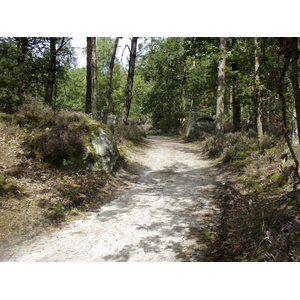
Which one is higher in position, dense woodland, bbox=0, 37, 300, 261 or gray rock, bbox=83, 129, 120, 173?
dense woodland, bbox=0, 37, 300, 261

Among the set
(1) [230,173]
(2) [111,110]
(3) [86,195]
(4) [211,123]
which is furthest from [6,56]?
(2) [111,110]

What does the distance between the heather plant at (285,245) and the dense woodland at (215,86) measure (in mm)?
23

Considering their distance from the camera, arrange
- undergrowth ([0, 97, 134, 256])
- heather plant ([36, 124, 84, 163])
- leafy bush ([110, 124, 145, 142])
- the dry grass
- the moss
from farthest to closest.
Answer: leafy bush ([110, 124, 145, 142])
the moss
heather plant ([36, 124, 84, 163])
undergrowth ([0, 97, 134, 256])
the dry grass

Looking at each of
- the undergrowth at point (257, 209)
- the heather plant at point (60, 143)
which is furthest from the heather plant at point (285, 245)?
the heather plant at point (60, 143)

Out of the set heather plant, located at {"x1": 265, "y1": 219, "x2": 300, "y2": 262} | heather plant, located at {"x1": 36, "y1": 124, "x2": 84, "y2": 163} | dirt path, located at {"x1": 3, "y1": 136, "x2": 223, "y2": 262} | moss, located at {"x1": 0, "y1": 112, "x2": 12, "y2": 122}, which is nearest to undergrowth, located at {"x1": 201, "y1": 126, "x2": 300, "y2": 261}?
heather plant, located at {"x1": 265, "y1": 219, "x2": 300, "y2": 262}

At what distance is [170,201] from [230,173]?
317cm

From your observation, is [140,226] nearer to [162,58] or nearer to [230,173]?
[230,173]

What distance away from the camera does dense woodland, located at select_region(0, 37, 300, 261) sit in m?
2.89

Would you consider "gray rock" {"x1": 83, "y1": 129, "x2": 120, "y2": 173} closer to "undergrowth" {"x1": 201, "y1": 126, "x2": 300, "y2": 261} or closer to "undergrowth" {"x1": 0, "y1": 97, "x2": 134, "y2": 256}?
"undergrowth" {"x1": 0, "y1": 97, "x2": 134, "y2": 256}

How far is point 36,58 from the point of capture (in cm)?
1526

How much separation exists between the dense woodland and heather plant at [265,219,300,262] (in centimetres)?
2

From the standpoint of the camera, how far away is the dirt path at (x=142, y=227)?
4.09 m

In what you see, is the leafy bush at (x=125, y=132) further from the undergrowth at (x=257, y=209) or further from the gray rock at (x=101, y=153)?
the undergrowth at (x=257, y=209)

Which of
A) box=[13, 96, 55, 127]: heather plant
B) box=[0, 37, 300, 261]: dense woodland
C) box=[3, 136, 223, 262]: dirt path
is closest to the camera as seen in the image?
box=[0, 37, 300, 261]: dense woodland
